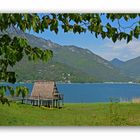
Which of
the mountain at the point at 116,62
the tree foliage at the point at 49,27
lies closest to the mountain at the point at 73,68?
the mountain at the point at 116,62

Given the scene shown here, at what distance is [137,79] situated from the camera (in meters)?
2.95

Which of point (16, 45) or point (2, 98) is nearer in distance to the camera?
point (16, 45)

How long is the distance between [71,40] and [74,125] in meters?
0.62

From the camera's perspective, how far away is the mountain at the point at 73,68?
294cm

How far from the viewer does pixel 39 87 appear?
2.95 metres

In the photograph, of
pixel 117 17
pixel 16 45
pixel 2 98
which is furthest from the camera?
pixel 117 17

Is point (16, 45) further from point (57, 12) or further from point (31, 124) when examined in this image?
point (31, 124)

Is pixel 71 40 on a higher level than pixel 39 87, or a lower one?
higher

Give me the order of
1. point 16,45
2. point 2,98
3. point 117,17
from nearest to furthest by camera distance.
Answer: point 16,45 < point 2,98 < point 117,17

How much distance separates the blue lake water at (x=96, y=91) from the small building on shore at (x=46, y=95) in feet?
0.14

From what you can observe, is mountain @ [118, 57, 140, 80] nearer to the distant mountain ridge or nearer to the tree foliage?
the distant mountain ridge

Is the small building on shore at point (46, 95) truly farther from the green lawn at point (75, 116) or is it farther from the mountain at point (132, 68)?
the mountain at point (132, 68)
